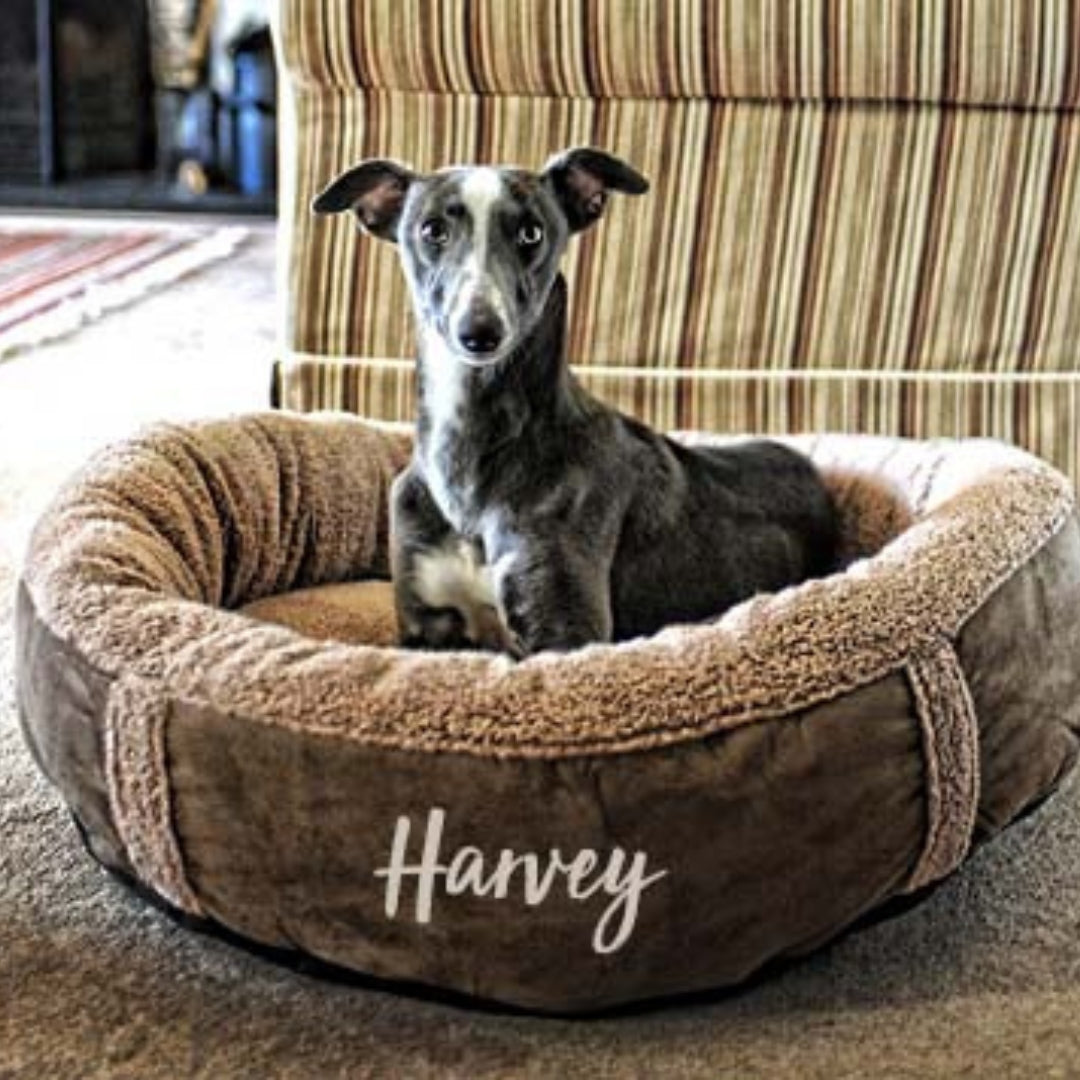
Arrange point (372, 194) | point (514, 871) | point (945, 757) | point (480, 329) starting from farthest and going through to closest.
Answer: point (372, 194)
point (480, 329)
point (945, 757)
point (514, 871)

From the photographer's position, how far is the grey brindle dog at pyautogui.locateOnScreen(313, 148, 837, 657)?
1.56 meters

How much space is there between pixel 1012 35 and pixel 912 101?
5.5 inches

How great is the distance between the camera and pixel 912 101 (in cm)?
221

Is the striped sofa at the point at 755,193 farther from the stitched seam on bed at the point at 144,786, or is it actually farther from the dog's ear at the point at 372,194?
the stitched seam on bed at the point at 144,786

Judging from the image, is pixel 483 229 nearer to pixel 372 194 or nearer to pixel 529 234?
pixel 529 234

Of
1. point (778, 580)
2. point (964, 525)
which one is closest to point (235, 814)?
point (964, 525)

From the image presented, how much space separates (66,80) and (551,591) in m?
4.19

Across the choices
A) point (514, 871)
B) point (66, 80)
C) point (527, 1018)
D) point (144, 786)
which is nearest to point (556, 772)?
point (514, 871)

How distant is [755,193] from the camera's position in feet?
7.39

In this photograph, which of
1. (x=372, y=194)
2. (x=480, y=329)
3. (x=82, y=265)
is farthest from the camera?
(x=82, y=265)

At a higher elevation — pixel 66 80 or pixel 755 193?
pixel 755 193

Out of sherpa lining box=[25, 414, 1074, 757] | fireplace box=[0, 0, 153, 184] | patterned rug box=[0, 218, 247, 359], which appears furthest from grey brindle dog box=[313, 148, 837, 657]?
fireplace box=[0, 0, 153, 184]

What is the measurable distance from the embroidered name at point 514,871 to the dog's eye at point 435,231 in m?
0.59

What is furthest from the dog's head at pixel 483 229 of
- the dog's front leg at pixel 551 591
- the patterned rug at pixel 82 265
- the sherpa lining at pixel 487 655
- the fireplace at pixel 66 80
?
the fireplace at pixel 66 80
